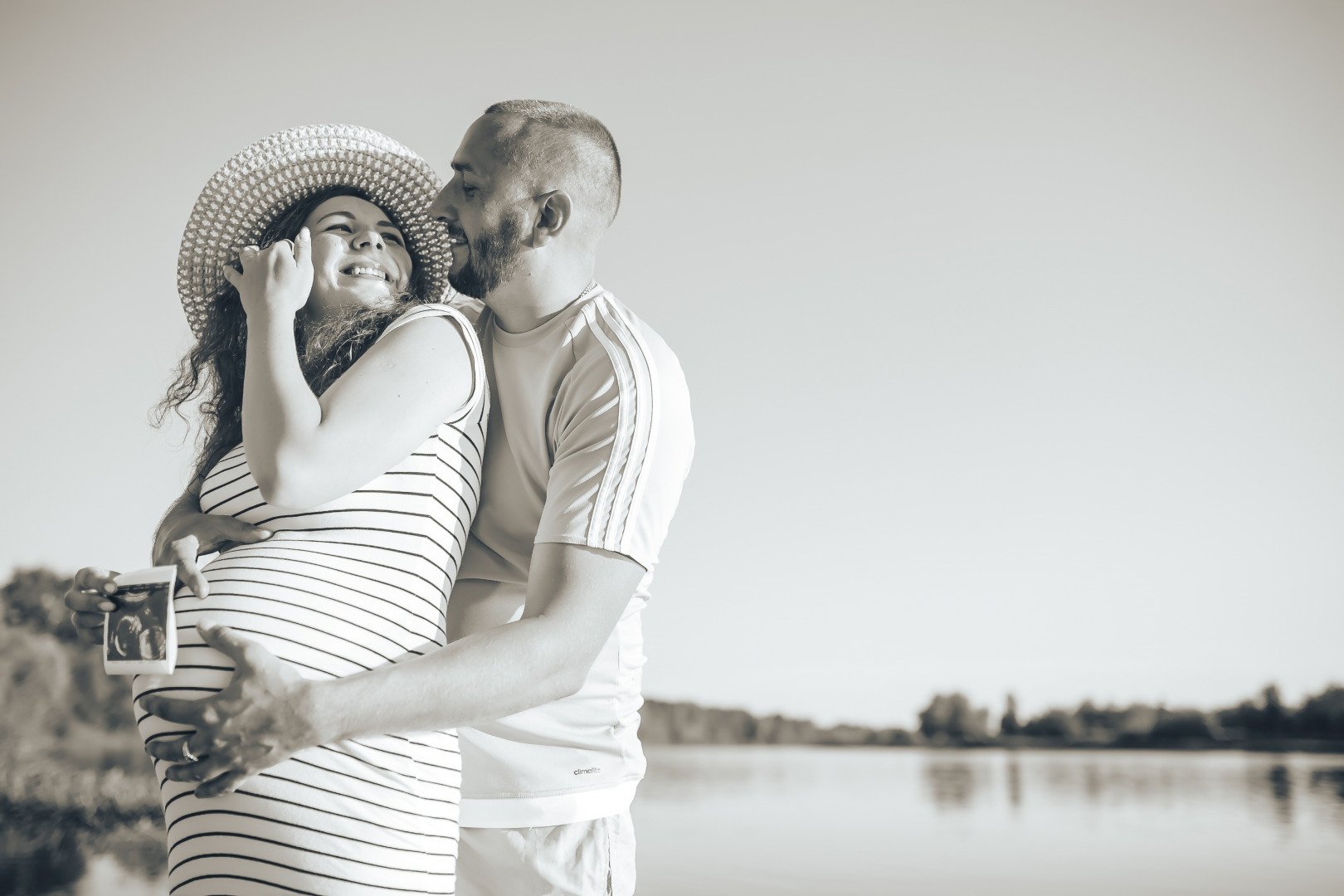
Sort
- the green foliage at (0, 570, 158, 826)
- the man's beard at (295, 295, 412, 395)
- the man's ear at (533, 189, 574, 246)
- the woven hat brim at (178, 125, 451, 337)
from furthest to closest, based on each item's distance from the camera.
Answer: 1. the green foliage at (0, 570, 158, 826)
2. the woven hat brim at (178, 125, 451, 337)
3. the man's ear at (533, 189, 574, 246)
4. the man's beard at (295, 295, 412, 395)

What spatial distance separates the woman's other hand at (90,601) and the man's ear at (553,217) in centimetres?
70

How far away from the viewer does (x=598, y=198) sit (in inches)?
60.9

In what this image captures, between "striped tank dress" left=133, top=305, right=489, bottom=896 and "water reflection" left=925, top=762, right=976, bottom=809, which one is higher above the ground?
"striped tank dress" left=133, top=305, right=489, bottom=896

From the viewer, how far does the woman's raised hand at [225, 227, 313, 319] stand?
118cm

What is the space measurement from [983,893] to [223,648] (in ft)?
59.4

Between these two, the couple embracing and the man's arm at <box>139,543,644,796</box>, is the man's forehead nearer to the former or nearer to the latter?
the couple embracing

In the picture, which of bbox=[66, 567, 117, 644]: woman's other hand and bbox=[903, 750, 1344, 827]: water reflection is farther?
bbox=[903, 750, 1344, 827]: water reflection

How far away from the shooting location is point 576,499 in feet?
3.90

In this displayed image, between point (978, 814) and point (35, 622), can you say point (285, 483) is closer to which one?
point (35, 622)

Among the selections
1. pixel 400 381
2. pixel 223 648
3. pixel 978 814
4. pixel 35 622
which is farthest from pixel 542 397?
pixel 978 814

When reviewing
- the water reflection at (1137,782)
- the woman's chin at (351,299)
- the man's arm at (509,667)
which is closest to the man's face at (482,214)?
the woman's chin at (351,299)

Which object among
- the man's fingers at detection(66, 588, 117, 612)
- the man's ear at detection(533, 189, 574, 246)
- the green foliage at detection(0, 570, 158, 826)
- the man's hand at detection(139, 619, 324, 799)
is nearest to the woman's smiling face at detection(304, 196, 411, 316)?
the man's ear at detection(533, 189, 574, 246)

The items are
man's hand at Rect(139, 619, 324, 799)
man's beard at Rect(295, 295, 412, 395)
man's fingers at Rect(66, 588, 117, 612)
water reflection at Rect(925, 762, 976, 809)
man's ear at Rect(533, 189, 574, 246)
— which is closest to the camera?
man's hand at Rect(139, 619, 324, 799)

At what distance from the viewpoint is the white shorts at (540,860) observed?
57.5 inches
